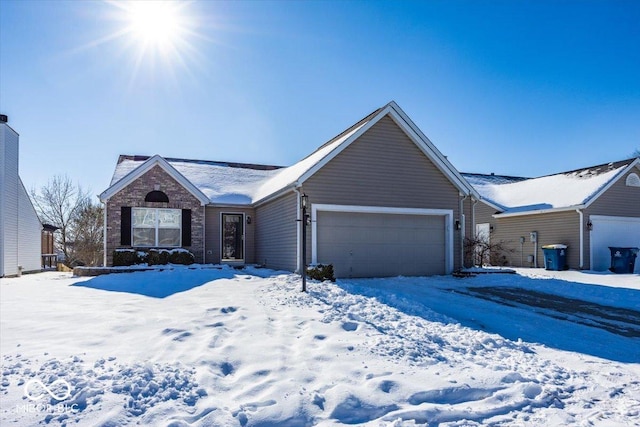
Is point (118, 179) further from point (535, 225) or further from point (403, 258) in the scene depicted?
point (535, 225)

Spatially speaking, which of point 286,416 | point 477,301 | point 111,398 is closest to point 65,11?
point 111,398

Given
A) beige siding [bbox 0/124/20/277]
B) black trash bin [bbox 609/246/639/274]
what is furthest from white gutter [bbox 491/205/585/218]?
beige siding [bbox 0/124/20/277]

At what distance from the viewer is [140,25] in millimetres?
10156

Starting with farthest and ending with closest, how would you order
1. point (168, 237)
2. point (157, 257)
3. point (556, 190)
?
point (556, 190), point (168, 237), point (157, 257)

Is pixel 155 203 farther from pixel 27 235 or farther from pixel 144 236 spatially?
pixel 27 235

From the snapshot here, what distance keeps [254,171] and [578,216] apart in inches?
594

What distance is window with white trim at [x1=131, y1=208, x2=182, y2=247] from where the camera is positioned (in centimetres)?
1513

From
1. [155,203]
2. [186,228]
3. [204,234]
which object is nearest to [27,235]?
[155,203]

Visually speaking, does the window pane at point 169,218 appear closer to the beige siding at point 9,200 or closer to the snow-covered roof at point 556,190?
the beige siding at point 9,200

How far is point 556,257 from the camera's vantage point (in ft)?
56.4

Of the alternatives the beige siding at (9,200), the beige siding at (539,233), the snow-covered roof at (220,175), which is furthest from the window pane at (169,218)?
the beige siding at (539,233)

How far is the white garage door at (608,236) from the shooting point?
17.1m

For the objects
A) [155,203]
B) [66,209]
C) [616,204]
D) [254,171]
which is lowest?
[155,203]

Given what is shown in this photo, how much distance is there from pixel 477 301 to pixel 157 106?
10.5m
